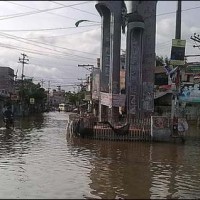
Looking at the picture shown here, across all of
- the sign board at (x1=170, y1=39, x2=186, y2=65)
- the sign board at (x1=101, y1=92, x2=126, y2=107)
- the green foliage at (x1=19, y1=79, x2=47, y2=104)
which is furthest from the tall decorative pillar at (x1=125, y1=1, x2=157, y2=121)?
the green foliage at (x1=19, y1=79, x2=47, y2=104)

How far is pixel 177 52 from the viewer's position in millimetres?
21359

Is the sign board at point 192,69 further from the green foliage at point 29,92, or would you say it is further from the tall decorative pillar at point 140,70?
the green foliage at point 29,92

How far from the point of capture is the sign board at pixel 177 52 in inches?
808

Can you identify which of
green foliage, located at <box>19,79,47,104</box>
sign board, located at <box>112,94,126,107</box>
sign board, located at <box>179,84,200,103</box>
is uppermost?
green foliage, located at <box>19,79,47,104</box>

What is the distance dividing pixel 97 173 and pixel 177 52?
9.99 m

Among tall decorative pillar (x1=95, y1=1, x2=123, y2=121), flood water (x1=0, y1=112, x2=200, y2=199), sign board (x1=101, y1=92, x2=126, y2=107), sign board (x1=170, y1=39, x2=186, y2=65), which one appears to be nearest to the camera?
flood water (x1=0, y1=112, x2=200, y2=199)

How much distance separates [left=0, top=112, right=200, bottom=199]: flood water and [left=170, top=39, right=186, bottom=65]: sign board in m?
4.49

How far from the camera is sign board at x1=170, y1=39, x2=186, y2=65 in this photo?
67.3 ft

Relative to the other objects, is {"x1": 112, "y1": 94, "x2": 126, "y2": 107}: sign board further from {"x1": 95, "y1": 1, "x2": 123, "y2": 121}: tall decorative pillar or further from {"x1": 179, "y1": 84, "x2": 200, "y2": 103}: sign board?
{"x1": 179, "y1": 84, "x2": 200, "y2": 103}: sign board

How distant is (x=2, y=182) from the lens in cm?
1149

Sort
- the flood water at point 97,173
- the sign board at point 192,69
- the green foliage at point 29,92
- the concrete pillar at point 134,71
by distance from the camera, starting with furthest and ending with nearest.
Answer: the green foliage at point 29,92, the sign board at point 192,69, the concrete pillar at point 134,71, the flood water at point 97,173

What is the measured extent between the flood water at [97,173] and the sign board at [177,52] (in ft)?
14.7

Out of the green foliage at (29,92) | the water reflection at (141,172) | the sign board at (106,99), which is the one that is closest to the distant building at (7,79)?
the green foliage at (29,92)

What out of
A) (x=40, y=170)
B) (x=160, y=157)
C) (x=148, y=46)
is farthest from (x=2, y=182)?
(x=148, y=46)
